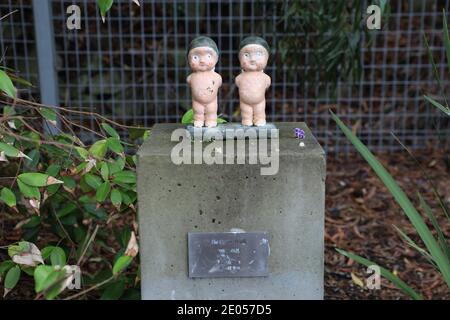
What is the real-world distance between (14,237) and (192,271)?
1.64 metres

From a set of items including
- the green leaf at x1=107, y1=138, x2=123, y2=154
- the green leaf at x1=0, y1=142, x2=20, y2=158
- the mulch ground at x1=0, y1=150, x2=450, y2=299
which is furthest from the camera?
the mulch ground at x1=0, y1=150, x2=450, y2=299

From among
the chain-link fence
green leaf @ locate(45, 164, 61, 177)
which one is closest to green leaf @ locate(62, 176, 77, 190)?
green leaf @ locate(45, 164, 61, 177)

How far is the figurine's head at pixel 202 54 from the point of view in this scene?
2166 mm

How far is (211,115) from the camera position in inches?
89.0

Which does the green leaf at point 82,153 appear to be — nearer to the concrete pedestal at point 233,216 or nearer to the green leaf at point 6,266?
the concrete pedestal at point 233,216

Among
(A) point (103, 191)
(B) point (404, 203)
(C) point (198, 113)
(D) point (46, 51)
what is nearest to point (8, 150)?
(A) point (103, 191)

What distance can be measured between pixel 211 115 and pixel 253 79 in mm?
178

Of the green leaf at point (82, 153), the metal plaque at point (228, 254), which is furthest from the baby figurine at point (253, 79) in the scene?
the green leaf at point (82, 153)

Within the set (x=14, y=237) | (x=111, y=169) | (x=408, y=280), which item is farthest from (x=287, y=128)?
(x=14, y=237)

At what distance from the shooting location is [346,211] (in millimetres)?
4160

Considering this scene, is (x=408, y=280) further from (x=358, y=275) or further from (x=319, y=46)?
(x=319, y=46)

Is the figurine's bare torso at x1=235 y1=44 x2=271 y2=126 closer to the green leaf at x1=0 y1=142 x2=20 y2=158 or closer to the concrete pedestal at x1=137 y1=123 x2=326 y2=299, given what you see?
the concrete pedestal at x1=137 y1=123 x2=326 y2=299

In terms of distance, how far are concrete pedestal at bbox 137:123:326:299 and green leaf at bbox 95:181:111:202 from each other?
0.56 ft

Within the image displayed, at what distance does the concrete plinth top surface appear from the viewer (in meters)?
2.12
